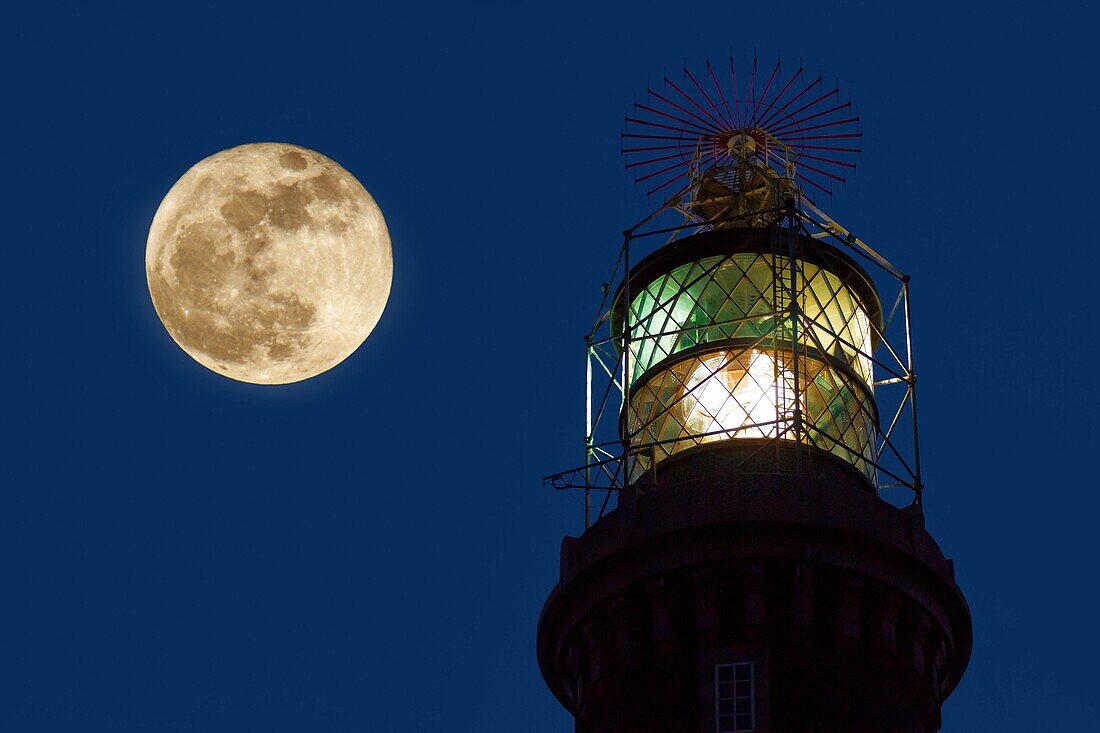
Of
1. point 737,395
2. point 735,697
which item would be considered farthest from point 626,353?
point 735,697

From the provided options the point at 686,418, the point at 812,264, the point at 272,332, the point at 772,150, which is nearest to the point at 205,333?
the point at 272,332

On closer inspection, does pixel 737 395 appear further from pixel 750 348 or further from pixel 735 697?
pixel 735 697

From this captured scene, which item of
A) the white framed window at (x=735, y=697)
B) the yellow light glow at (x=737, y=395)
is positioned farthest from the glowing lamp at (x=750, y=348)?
the white framed window at (x=735, y=697)

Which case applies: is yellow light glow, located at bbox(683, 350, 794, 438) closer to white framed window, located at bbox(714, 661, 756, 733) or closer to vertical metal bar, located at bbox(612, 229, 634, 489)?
vertical metal bar, located at bbox(612, 229, 634, 489)

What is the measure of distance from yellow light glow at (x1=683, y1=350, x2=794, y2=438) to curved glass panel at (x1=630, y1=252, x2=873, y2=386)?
842 mm

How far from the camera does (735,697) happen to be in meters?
44.6

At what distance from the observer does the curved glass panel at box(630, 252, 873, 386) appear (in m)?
51.0

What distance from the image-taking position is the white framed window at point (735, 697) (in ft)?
145

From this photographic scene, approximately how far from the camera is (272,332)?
1816 inches

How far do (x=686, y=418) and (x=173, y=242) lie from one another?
1015 centimetres

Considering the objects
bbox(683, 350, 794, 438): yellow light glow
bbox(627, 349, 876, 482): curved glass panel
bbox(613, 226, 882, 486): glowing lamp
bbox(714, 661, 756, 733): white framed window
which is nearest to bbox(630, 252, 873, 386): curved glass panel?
bbox(613, 226, 882, 486): glowing lamp

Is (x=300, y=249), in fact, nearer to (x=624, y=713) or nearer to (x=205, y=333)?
(x=205, y=333)

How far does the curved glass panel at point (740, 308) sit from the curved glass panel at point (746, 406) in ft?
2.11

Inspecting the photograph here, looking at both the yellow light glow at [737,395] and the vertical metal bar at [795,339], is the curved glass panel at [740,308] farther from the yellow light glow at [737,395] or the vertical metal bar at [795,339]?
the yellow light glow at [737,395]
